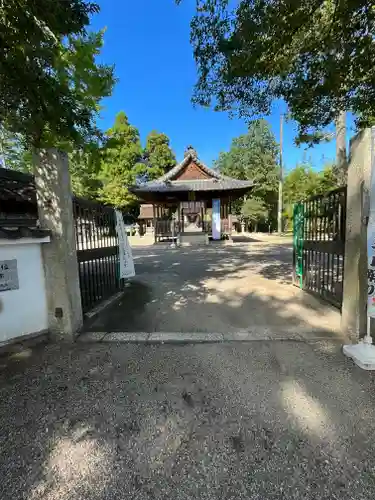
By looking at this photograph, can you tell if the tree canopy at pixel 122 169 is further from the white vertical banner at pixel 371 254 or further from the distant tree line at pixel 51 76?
the white vertical banner at pixel 371 254

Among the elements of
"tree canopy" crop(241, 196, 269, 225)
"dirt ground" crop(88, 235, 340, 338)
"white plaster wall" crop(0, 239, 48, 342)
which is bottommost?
"dirt ground" crop(88, 235, 340, 338)

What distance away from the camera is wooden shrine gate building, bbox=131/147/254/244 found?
52.9ft

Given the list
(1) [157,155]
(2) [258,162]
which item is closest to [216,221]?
(1) [157,155]

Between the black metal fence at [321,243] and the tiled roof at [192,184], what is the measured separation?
432 inches

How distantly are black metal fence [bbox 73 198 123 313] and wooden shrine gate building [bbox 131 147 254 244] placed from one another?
1101 cm

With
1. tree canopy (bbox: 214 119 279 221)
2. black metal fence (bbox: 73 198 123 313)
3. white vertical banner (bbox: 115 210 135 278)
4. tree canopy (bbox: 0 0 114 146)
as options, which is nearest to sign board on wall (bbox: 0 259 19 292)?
black metal fence (bbox: 73 198 123 313)

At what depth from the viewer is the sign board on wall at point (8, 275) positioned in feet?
9.06

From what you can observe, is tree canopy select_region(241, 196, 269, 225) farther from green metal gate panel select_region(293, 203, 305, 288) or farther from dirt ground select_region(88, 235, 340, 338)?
green metal gate panel select_region(293, 203, 305, 288)

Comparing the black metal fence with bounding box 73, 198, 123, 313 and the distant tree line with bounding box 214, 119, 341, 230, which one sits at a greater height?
the distant tree line with bounding box 214, 119, 341, 230

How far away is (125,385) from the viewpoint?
229 centimetres

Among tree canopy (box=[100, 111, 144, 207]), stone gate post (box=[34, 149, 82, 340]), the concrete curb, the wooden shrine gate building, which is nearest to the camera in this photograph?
stone gate post (box=[34, 149, 82, 340])

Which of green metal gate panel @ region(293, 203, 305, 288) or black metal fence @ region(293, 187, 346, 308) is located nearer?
black metal fence @ region(293, 187, 346, 308)

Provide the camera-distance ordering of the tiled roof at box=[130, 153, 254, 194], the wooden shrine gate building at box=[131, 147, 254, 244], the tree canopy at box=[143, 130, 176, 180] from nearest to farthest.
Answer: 1. the tiled roof at box=[130, 153, 254, 194]
2. the wooden shrine gate building at box=[131, 147, 254, 244]
3. the tree canopy at box=[143, 130, 176, 180]

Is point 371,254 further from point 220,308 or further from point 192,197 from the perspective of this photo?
point 192,197
